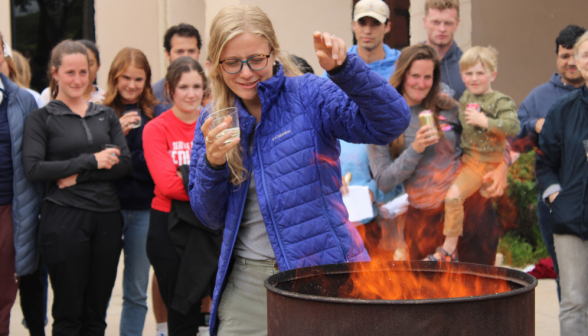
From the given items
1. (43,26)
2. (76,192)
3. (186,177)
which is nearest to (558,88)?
(186,177)

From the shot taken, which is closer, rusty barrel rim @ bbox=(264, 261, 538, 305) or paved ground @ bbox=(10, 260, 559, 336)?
rusty barrel rim @ bbox=(264, 261, 538, 305)

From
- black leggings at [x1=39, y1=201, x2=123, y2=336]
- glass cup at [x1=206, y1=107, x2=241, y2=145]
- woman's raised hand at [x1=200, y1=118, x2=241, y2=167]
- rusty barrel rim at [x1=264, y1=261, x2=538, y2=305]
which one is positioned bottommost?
black leggings at [x1=39, y1=201, x2=123, y2=336]

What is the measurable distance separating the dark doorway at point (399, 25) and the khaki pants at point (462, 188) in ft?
17.1

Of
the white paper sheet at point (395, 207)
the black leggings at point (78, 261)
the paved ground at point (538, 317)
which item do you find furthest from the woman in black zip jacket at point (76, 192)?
the white paper sheet at point (395, 207)

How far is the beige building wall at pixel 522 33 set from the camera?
820 centimetres

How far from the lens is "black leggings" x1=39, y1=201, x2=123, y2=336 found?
371cm

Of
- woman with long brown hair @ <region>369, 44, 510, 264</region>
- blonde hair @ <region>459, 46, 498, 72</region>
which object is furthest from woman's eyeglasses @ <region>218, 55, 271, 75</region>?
blonde hair @ <region>459, 46, 498, 72</region>

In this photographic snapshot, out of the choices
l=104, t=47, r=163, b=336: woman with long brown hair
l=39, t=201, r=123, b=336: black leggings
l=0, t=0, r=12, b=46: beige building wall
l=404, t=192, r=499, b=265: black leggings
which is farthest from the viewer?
l=0, t=0, r=12, b=46: beige building wall

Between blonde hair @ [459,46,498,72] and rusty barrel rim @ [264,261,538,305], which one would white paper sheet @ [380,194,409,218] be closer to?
blonde hair @ [459,46,498,72]

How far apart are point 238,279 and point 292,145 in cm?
61

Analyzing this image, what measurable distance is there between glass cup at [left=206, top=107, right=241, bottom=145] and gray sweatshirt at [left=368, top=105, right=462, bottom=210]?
6.69 ft

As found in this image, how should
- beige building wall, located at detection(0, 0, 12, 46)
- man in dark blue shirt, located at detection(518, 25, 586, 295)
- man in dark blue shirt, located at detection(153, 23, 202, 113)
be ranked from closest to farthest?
man in dark blue shirt, located at detection(518, 25, 586, 295), man in dark blue shirt, located at detection(153, 23, 202, 113), beige building wall, located at detection(0, 0, 12, 46)

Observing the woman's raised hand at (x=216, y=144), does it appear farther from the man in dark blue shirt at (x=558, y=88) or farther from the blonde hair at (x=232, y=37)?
the man in dark blue shirt at (x=558, y=88)

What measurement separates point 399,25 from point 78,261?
6748 millimetres
